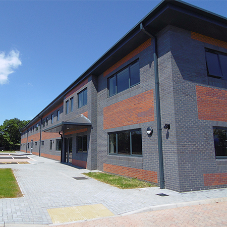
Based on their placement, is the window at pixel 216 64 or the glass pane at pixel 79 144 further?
the glass pane at pixel 79 144

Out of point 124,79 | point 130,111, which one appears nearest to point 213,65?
point 130,111

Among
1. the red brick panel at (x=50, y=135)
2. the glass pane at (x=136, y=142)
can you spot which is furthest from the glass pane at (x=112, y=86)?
the red brick panel at (x=50, y=135)

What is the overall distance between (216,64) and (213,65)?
9.7 inches

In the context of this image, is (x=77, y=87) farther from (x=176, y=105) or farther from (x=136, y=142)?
(x=176, y=105)

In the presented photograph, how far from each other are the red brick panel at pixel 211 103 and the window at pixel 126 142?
3295 mm

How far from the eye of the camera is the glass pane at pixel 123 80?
1239 centimetres

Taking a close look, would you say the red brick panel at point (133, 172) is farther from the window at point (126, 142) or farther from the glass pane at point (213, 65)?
the glass pane at point (213, 65)

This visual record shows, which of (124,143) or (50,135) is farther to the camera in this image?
(50,135)

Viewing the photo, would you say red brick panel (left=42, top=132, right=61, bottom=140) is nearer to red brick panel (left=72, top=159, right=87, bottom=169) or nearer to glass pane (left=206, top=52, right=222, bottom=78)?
red brick panel (left=72, top=159, right=87, bottom=169)

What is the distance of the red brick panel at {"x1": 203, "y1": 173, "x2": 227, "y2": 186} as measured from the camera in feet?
27.9

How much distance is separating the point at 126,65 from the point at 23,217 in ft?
32.1

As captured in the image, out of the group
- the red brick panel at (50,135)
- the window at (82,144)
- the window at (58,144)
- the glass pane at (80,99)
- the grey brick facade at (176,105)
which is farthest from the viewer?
the red brick panel at (50,135)

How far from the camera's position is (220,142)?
9.31 m

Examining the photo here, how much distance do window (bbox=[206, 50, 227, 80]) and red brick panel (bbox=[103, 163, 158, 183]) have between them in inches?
223
